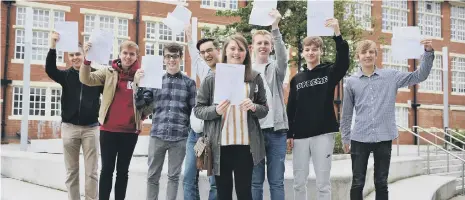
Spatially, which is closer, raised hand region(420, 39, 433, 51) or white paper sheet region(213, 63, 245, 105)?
white paper sheet region(213, 63, 245, 105)

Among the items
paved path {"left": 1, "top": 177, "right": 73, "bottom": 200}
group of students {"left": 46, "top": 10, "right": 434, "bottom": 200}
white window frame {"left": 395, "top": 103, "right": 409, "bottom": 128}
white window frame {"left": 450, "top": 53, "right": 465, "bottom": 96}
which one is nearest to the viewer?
group of students {"left": 46, "top": 10, "right": 434, "bottom": 200}

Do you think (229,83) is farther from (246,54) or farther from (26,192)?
(26,192)

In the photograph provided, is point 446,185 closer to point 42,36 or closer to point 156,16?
point 156,16

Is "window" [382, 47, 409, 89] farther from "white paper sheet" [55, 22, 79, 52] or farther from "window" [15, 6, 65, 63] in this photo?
"white paper sheet" [55, 22, 79, 52]

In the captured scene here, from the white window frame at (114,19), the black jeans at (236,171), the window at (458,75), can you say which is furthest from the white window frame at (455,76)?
the black jeans at (236,171)

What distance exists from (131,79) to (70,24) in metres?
0.79

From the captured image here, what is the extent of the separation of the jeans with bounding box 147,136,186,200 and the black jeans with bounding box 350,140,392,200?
5.54 ft

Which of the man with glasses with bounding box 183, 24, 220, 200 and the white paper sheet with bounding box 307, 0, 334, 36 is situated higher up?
the white paper sheet with bounding box 307, 0, 334, 36

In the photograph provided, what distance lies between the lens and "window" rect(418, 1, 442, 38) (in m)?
24.6

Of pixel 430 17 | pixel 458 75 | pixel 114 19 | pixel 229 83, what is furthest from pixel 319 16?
pixel 458 75

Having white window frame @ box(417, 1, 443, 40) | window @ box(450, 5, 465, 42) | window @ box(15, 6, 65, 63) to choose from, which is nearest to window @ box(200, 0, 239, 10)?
window @ box(15, 6, 65, 63)

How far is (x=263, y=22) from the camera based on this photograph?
12.7 feet

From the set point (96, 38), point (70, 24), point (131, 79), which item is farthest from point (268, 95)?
point (70, 24)

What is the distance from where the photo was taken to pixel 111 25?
61.0 feet
